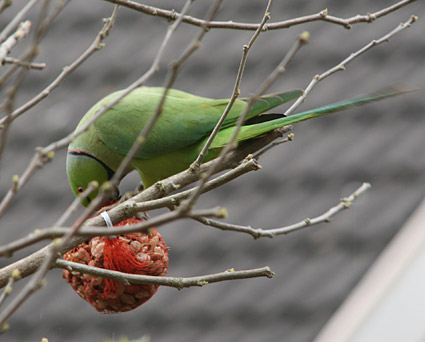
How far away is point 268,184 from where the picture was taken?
9.02 ft

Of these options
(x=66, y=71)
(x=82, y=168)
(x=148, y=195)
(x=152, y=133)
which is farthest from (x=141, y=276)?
(x=82, y=168)

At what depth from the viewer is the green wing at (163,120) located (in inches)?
81.3

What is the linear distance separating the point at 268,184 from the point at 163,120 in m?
0.80

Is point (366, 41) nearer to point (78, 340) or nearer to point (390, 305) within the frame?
point (390, 305)

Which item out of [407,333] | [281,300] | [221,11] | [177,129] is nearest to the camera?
[177,129]

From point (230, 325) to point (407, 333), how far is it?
658 mm

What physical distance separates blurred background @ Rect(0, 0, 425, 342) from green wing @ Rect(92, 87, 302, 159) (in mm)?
652

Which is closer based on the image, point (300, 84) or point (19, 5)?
point (300, 84)

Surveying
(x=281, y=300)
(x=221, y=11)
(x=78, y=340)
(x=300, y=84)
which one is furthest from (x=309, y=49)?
(x=78, y=340)

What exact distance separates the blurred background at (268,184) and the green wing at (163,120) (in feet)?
2.14

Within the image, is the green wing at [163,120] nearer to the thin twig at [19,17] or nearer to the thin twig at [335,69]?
the thin twig at [335,69]

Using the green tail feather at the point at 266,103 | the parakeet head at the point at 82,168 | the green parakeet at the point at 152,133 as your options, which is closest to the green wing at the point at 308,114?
the green tail feather at the point at 266,103

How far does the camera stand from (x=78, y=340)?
8.81 feet

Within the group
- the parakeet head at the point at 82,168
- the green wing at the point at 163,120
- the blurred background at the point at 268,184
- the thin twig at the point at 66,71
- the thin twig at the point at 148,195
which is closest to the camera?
the thin twig at the point at 66,71
